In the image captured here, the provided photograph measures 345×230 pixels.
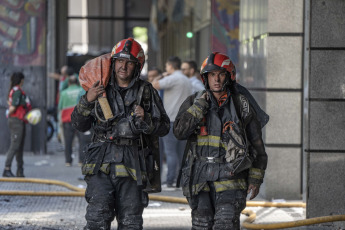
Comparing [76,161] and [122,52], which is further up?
[122,52]

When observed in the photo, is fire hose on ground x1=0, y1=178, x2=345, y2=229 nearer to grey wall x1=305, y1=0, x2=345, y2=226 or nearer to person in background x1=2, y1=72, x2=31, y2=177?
grey wall x1=305, y1=0, x2=345, y2=226

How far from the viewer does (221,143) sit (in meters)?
6.52

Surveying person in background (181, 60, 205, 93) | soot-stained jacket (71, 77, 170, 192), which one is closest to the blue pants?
person in background (181, 60, 205, 93)

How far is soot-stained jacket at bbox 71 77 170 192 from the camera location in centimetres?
659

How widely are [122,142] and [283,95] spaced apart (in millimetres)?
5074

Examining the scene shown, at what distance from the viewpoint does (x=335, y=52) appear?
893cm

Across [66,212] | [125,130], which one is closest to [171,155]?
[66,212]

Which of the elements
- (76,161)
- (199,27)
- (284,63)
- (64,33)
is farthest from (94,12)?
(284,63)

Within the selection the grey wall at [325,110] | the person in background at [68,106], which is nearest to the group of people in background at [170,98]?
the person in background at [68,106]

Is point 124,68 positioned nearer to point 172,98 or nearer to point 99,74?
point 99,74

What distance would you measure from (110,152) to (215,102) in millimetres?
953

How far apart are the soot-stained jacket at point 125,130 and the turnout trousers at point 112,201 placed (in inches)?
3.2

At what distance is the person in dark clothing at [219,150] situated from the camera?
6.44 m

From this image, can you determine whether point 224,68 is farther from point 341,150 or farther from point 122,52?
point 341,150
